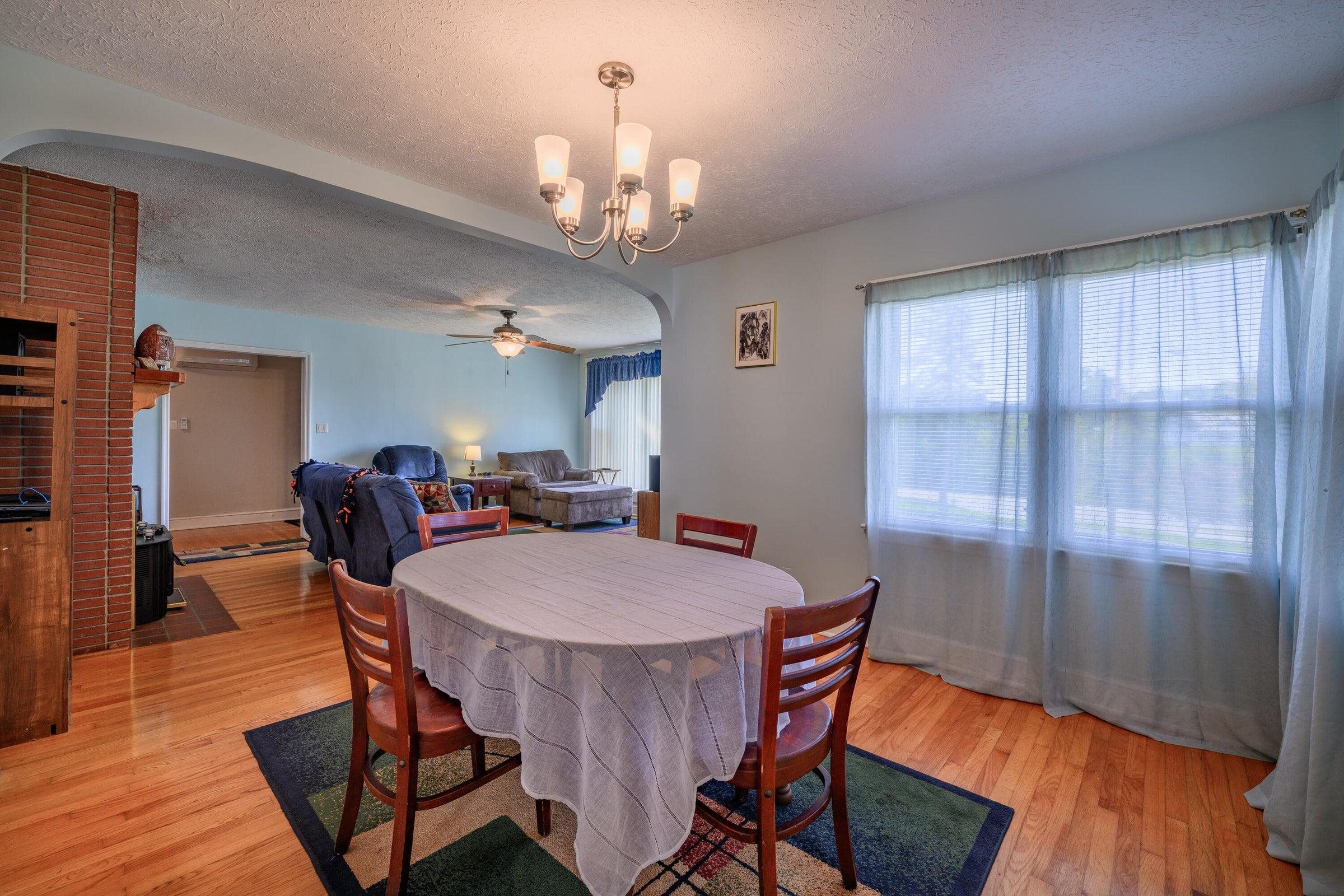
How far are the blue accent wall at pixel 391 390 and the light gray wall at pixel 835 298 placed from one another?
4.54 metres

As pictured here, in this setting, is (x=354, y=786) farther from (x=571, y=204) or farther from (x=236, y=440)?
(x=236, y=440)

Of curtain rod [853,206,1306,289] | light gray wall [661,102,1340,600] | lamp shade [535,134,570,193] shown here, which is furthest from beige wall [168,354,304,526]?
curtain rod [853,206,1306,289]

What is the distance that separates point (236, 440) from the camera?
22.5 ft

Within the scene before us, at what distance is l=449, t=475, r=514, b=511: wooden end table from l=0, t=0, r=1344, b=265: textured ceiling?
5042 mm

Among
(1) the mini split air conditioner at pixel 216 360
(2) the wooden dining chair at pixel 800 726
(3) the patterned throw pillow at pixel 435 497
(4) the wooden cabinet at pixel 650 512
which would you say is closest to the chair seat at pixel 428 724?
(2) the wooden dining chair at pixel 800 726

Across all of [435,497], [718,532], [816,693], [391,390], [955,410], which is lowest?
[816,693]

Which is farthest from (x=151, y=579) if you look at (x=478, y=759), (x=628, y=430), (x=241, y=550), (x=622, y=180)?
(x=628, y=430)

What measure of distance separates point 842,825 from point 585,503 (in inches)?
216

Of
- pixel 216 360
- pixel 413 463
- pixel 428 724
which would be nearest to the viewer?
pixel 428 724

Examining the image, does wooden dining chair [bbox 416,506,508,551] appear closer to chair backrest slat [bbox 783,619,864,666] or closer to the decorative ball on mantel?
chair backrest slat [bbox 783,619,864,666]

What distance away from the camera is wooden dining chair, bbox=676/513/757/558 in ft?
6.95

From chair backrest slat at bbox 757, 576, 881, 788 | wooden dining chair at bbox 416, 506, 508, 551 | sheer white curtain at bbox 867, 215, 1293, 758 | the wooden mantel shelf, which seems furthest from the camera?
the wooden mantel shelf

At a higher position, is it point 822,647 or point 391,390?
point 391,390

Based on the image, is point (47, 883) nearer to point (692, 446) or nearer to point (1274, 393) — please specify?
point (692, 446)
